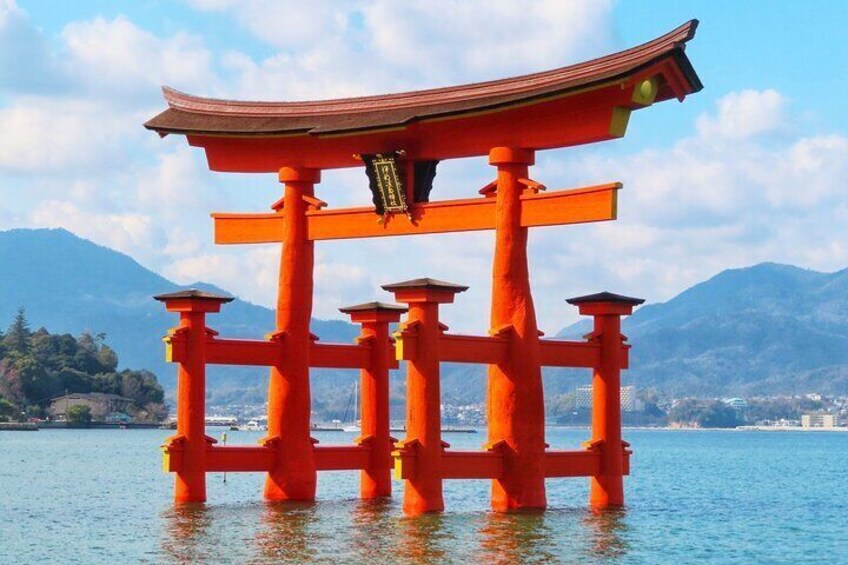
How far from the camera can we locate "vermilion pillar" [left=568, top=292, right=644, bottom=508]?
28547 mm

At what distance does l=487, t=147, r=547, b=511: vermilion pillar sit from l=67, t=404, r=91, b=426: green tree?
115 m

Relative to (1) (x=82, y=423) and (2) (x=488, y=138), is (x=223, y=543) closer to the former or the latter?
(2) (x=488, y=138)

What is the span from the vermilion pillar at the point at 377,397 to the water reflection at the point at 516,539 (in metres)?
4.37

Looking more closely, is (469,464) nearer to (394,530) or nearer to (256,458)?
(394,530)

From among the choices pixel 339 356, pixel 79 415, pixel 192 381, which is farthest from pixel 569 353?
pixel 79 415

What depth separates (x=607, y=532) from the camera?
26219mm

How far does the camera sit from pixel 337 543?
80.3 feet

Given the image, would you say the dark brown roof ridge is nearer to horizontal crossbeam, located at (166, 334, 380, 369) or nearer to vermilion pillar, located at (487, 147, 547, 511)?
vermilion pillar, located at (487, 147, 547, 511)

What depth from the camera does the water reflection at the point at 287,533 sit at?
23092 millimetres

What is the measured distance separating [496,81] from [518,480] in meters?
7.38

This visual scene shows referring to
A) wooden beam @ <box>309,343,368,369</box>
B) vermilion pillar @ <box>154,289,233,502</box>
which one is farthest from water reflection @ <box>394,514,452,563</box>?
wooden beam @ <box>309,343,368,369</box>

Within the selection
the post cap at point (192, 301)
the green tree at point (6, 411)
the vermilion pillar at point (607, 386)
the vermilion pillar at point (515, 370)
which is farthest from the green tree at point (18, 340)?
the vermilion pillar at point (515, 370)

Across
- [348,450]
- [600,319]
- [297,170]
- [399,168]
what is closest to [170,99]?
[297,170]

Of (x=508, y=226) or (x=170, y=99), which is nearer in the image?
(x=508, y=226)
